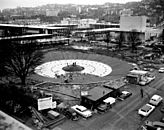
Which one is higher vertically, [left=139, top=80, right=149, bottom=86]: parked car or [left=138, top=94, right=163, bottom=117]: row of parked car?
[left=139, top=80, right=149, bottom=86]: parked car

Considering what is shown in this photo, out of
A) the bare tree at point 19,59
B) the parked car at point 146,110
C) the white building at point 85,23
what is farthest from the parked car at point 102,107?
the white building at point 85,23

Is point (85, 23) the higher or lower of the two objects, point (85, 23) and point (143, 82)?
the higher

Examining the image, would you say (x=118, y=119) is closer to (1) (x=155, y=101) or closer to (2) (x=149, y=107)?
(2) (x=149, y=107)

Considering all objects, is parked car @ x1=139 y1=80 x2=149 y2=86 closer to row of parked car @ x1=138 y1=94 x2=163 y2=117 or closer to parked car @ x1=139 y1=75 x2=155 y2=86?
parked car @ x1=139 y1=75 x2=155 y2=86

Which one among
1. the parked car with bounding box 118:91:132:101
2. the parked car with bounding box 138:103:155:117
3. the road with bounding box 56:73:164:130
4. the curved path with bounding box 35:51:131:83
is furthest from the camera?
the curved path with bounding box 35:51:131:83

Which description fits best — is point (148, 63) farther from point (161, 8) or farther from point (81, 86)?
point (161, 8)

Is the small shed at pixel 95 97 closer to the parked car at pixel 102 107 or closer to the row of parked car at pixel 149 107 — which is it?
the parked car at pixel 102 107

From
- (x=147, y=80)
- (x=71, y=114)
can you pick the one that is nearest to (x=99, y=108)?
(x=71, y=114)

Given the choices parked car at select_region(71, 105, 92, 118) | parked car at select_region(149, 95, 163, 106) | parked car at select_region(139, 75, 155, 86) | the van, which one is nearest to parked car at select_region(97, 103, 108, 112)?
parked car at select_region(71, 105, 92, 118)
